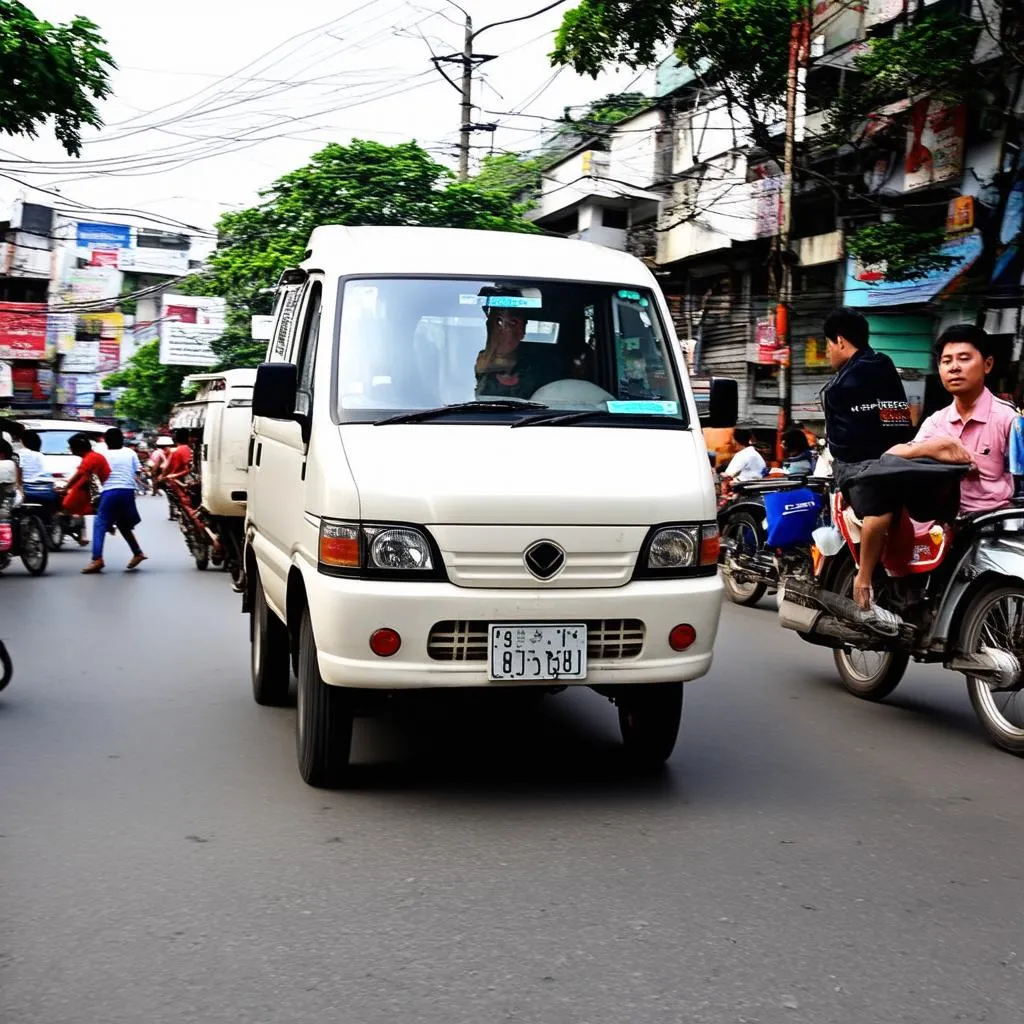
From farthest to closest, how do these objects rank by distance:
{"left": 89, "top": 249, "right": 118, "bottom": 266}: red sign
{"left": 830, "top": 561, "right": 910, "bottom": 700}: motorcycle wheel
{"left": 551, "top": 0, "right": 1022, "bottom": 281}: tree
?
{"left": 89, "top": 249, "right": 118, "bottom": 266}: red sign < {"left": 551, "top": 0, "right": 1022, "bottom": 281}: tree < {"left": 830, "top": 561, "right": 910, "bottom": 700}: motorcycle wheel

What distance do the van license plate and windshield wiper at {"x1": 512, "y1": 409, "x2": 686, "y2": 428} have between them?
81cm

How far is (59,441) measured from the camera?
861 inches

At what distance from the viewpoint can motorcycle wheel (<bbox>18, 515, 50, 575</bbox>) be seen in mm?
15086

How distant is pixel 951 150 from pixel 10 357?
54.3 m

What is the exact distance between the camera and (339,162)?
106 feet

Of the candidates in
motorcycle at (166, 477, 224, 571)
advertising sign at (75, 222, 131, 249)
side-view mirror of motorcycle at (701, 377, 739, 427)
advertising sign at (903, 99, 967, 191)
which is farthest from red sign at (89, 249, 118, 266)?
side-view mirror of motorcycle at (701, 377, 739, 427)

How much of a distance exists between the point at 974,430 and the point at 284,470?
3.20 m

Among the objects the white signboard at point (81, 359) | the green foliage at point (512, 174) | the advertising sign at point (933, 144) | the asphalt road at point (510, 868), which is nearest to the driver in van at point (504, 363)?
the asphalt road at point (510, 868)

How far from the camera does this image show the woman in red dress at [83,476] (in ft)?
52.0

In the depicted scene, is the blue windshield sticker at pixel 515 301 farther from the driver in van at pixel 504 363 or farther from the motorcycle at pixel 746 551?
the motorcycle at pixel 746 551

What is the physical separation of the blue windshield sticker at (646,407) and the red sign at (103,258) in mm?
83891

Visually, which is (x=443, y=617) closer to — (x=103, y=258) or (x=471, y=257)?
(x=471, y=257)

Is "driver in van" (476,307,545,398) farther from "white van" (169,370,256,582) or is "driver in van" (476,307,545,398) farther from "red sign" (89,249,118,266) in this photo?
"red sign" (89,249,118,266)

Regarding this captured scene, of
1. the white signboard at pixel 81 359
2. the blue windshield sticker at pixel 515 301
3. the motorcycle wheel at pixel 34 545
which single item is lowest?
the motorcycle wheel at pixel 34 545
